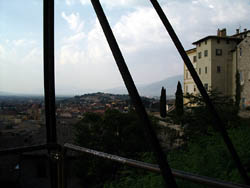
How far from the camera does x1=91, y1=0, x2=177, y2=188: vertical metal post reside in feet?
2.05

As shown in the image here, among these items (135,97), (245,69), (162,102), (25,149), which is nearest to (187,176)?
(135,97)

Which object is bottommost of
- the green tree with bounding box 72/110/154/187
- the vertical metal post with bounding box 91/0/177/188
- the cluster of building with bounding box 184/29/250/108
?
the green tree with bounding box 72/110/154/187

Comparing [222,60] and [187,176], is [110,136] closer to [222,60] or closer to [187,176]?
[187,176]

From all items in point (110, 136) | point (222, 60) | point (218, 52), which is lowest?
point (110, 136)

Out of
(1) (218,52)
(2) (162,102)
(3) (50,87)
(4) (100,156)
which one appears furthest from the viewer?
(2) (162,102)

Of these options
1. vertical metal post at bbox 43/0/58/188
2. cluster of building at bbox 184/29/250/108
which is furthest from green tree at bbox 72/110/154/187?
cluster of building at bbox 184/29/250/108

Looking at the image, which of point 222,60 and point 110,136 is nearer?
point 110,136

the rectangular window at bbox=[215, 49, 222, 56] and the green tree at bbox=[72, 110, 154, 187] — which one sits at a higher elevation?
the rectangular window at bbox=[215, 49, 222, 56]

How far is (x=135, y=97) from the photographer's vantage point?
0.64 meters

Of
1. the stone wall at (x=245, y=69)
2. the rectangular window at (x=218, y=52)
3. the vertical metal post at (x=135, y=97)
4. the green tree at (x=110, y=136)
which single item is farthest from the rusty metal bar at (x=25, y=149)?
the rectangular window at (x=218, y=52)

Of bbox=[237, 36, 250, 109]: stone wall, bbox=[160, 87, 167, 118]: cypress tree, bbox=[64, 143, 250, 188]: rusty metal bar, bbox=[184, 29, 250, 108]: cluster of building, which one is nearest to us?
bbox=[64, 143, 250, 188]: rusty metal bar

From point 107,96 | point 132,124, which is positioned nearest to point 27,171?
point 107,96

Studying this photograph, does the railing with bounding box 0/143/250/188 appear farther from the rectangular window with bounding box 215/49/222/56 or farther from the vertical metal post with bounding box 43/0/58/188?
the rectangular window with bounding box 215/49/222/56

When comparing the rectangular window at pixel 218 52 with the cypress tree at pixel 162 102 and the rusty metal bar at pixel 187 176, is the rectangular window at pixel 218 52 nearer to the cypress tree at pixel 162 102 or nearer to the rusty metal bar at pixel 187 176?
the cypress tree at pixel 162 102
